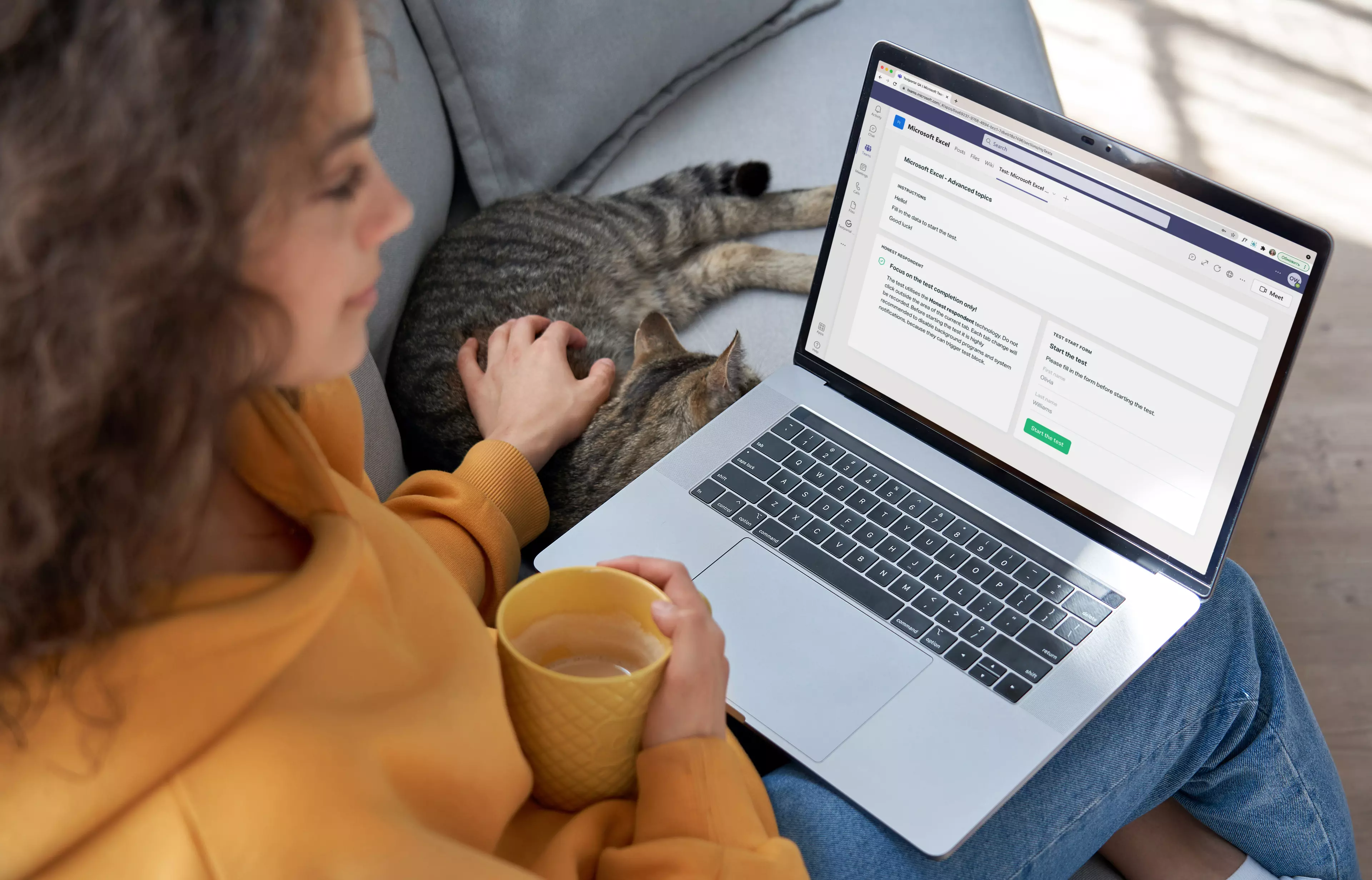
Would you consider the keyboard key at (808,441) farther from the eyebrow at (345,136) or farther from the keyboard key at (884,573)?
the eyebrow at (345,136)

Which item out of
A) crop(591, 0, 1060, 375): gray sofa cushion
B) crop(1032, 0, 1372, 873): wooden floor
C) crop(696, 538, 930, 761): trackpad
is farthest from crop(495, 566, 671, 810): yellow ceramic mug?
crop(1032, 0, 1372, 873): wooden floor

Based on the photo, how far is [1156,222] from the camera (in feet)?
2.67

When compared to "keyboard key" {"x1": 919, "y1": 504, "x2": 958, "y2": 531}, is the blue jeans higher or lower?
lower

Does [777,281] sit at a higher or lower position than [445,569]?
lower

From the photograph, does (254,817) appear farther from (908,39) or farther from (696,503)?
(908,39)

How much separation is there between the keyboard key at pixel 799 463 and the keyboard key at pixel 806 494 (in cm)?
2

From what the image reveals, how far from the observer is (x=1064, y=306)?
89 centimetres

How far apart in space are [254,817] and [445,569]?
0.78 feet

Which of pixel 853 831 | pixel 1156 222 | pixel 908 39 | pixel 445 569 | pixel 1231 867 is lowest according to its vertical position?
pixel 1231 867

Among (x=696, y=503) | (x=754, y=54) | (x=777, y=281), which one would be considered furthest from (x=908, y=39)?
(x=696, y=503)

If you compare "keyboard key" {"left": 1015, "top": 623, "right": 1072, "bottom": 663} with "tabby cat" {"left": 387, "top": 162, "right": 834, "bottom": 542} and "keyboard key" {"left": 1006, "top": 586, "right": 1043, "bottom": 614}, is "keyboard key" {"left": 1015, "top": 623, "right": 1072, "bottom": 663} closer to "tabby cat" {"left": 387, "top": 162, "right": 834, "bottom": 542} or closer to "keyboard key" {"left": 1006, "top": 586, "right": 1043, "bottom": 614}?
"keyboard key" {"left": 1006, "top": 586, "right": 1043, "bottom": 614}

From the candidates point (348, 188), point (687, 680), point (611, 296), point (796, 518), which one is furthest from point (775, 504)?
point (611, 296)

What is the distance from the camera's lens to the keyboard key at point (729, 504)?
1.01 m

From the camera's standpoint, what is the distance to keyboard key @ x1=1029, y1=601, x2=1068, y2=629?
2.95ft
